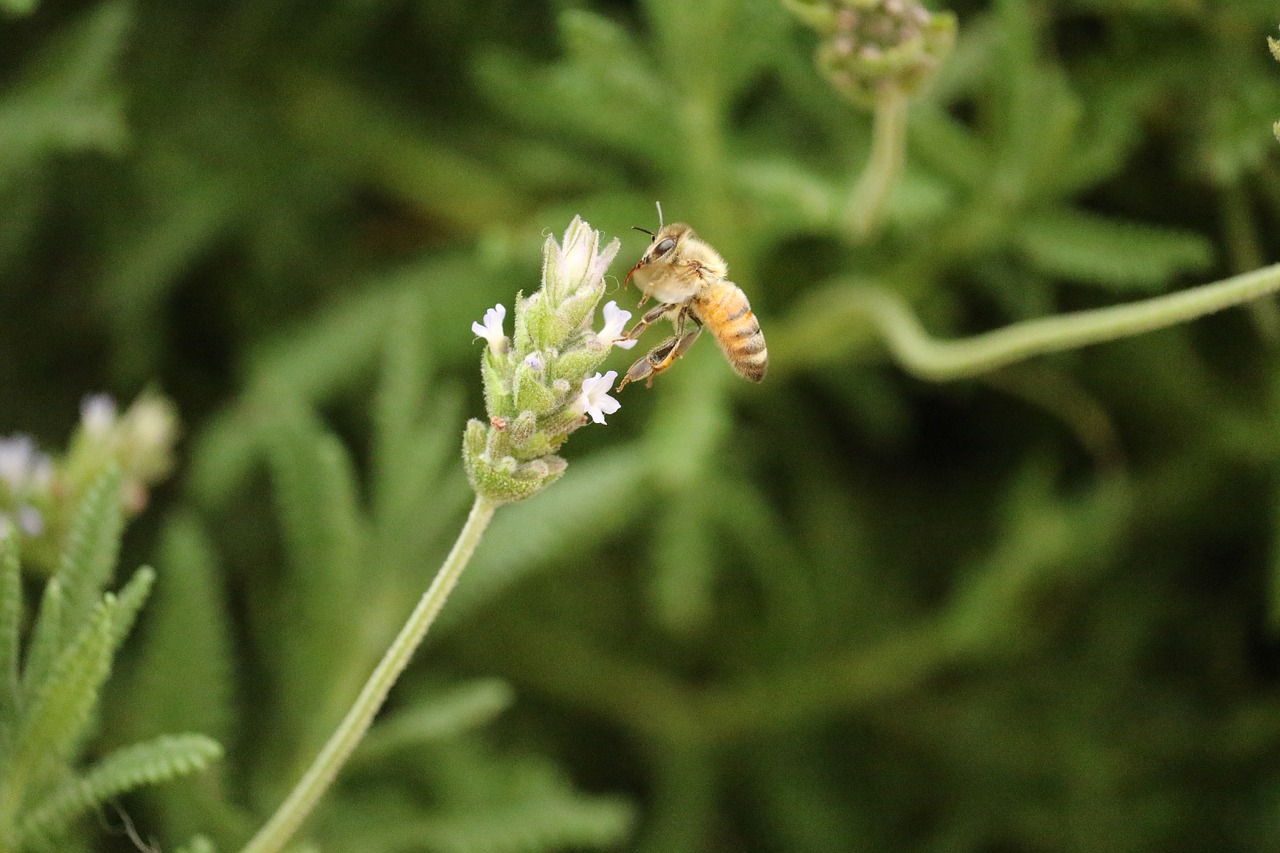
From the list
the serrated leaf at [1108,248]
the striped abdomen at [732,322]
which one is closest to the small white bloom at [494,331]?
the striped abdomen at [732,322]

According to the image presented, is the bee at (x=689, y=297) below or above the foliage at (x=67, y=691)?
above

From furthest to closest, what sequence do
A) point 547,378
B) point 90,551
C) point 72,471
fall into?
point 72,471
point 90,551
point 547,378

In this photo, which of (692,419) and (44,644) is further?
(692,419)

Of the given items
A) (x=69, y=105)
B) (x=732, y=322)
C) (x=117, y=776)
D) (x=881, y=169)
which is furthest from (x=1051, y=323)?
(x=69, y=105)

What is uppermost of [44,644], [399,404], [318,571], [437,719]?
[399,404]

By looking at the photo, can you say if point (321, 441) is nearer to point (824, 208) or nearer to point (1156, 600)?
point (824, 208)

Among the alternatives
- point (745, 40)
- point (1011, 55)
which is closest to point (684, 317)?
point (745, 40)

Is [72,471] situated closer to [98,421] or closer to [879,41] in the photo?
[98,421]

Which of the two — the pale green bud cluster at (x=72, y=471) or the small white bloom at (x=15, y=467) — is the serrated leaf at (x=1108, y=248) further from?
the small white bloom at (x=15, y=467)
